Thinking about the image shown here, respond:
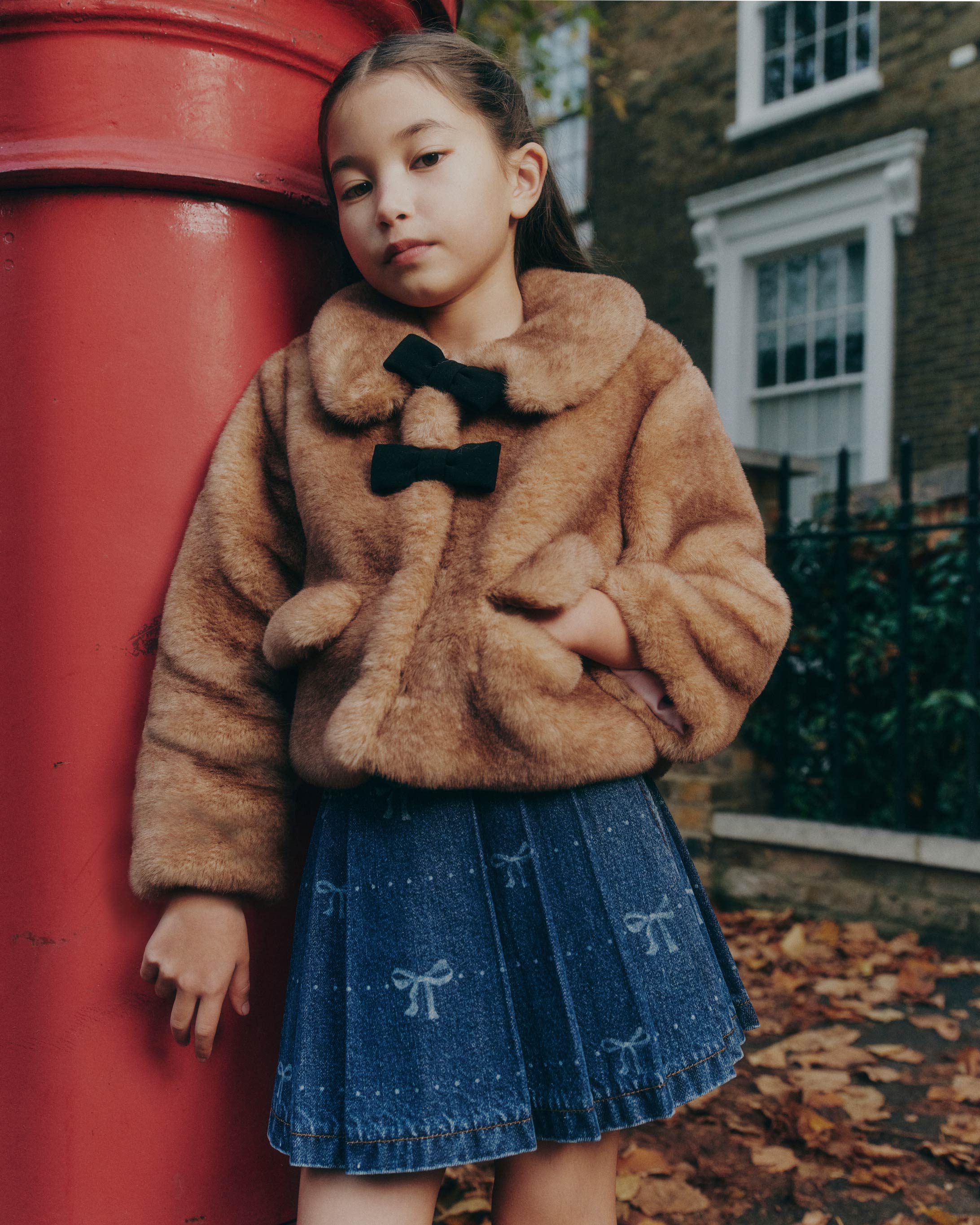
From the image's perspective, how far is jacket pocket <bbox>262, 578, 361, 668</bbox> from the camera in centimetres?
123

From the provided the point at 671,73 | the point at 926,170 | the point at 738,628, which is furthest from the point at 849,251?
the point at 738,628

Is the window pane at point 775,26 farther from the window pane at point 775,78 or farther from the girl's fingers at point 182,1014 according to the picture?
the girl's fingers at point 182,1014

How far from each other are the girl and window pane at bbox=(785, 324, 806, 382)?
25.6 feet

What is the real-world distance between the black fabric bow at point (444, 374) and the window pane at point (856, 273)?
7850mm

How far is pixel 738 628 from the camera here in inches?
50.6

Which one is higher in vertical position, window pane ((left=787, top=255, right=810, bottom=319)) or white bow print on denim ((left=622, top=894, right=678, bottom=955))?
window pane ((left=787, top=255, right=810, bottom=319))

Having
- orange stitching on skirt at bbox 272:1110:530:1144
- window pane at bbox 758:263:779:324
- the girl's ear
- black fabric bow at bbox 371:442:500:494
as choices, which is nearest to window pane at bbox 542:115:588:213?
window pane at bbox 758:263:779:324

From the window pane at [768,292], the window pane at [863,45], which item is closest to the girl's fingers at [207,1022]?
the window pane at [768,292]

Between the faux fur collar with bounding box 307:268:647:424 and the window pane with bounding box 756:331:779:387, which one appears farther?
the window pane with bounding box 756:331:779:387

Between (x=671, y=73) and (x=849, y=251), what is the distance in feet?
8.31

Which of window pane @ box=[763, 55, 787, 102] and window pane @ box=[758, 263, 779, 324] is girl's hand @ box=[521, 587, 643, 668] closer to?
window pane @ box=[758, 263, 779, 324]

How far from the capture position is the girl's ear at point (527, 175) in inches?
56.6

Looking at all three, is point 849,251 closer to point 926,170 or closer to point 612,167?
point 926,170

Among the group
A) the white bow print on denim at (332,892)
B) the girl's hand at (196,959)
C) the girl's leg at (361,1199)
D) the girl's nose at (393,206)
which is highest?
the girl's nose at (393,206)
